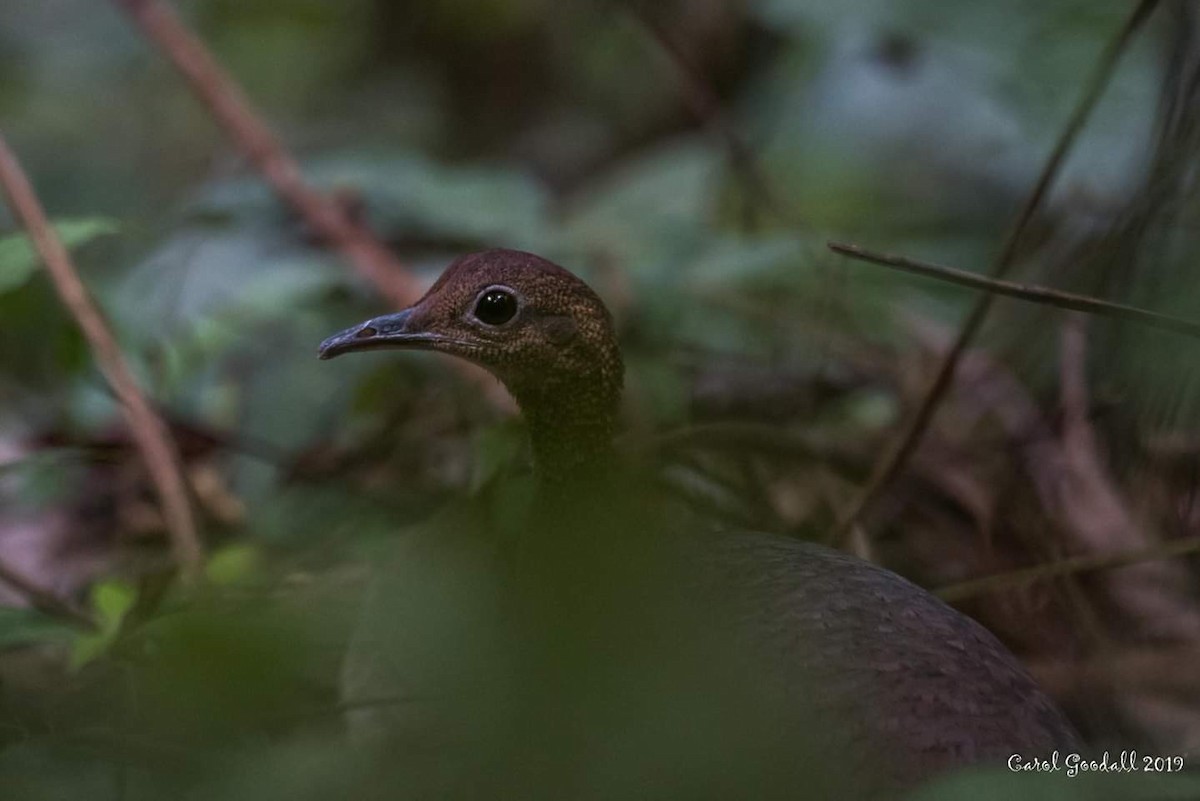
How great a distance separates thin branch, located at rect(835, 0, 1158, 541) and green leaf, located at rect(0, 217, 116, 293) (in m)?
1.37

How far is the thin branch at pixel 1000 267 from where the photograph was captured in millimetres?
2059

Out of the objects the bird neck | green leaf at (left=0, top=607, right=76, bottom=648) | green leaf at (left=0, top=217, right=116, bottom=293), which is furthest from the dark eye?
green leaf at (left=0, top=607, right=76, bottom=648)

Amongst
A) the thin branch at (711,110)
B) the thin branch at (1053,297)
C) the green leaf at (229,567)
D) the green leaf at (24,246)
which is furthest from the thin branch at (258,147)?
the thin branch at (1053,297)

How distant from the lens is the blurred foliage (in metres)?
1.00

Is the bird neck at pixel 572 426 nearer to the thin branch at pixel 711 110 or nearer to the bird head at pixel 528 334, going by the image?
the bird head at pixel 528 334

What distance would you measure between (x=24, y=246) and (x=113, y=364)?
340 millimetres

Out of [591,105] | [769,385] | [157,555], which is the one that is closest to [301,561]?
[157,555]

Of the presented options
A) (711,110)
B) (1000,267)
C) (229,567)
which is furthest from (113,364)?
(711,110)

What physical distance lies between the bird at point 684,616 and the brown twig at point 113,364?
615 millimetres

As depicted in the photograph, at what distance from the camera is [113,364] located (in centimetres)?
253

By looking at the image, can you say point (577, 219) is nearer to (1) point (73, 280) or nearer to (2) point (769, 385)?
(2) point (769, 385)

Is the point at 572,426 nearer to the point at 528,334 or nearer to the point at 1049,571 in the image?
the point at 528,334

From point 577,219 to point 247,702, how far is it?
139 inches

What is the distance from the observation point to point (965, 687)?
1.56 metres
